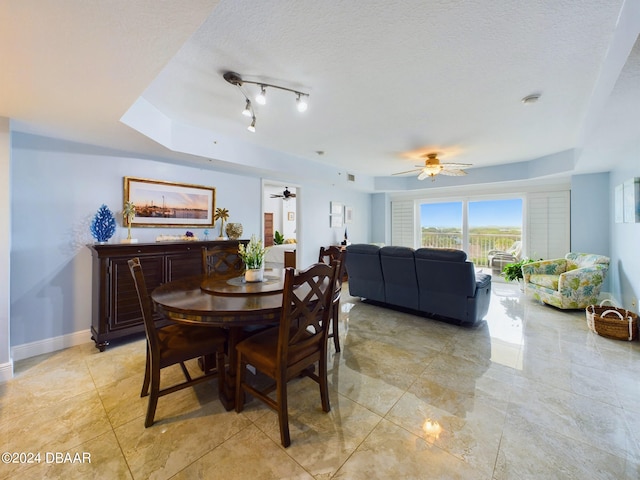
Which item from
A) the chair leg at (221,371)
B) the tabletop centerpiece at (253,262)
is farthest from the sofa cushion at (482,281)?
the chair leg at (221,371)

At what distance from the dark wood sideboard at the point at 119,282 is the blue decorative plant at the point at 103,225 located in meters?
0.17

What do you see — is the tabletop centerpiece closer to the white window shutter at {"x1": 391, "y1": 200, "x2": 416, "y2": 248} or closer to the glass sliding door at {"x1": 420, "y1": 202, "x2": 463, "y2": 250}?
the white window shutter at {"x1": 391, "y1": 200, "x2": 416, "y2": 248}

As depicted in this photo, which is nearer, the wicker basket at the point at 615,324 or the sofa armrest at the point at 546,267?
the wicker basket at the point at 615,324

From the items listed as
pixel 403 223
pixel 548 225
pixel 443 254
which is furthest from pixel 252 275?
pixel 548 225

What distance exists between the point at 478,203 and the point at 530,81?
463 centimetres

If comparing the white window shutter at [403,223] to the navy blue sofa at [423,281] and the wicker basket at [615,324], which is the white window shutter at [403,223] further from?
the wicker basket at [615,324]

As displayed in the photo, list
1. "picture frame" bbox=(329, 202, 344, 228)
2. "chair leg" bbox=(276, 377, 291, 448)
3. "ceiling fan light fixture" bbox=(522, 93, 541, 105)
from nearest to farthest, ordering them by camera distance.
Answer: "chair leg" bbox=(276, 377, 291, 448) < "ceiling fan light fixture" bbox=(522, 93, 541, 105) < "picture frame" bbox=(329, 202, 344, 228)

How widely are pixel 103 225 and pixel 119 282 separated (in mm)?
658

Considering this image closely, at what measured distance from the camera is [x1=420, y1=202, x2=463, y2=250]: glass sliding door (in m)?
6.75

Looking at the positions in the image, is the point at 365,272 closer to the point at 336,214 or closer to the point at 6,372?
the point at 336,214

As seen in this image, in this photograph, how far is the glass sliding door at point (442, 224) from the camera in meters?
6.75

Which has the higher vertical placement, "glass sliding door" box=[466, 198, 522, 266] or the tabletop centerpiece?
"glass sliding door" box=[466, 198, 522, 266]

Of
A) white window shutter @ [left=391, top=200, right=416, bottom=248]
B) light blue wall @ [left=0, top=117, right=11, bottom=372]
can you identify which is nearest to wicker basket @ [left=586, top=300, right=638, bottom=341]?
white window shutter @ [left=391, top=200, right=416, bottom=248]

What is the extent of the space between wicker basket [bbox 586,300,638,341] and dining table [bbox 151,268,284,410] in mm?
3711
